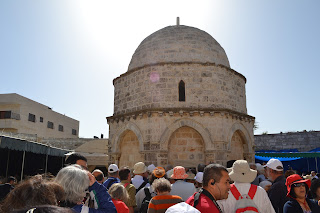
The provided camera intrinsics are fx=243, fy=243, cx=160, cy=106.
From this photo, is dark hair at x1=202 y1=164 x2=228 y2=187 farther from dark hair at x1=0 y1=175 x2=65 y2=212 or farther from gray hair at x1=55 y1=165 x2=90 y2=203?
dark hair at x1=0 y1=175 x2=65 y2=212

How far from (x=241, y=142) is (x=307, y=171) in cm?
664

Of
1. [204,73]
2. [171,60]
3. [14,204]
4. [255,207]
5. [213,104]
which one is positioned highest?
[171,60]

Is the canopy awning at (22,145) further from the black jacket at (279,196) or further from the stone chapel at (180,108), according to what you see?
the black jacket at (279,196)

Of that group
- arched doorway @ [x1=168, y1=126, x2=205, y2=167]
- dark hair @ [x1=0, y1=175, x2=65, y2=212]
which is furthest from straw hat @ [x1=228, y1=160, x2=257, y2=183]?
arched doorway @ [x1=168, y1=126, x2=205, y2=167]

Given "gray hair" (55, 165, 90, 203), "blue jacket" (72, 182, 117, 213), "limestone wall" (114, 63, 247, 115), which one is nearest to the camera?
"gray hair" (55, 165, 90, 203)

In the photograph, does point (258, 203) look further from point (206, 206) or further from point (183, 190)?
point (183, 190)

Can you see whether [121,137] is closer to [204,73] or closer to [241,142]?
[204,73]

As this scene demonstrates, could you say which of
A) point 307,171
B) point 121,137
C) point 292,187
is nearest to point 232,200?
point 292,187

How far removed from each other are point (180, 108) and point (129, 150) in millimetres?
3179

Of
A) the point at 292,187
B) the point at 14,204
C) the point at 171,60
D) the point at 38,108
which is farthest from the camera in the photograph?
the point at 38,108

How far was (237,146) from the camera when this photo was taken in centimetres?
1122

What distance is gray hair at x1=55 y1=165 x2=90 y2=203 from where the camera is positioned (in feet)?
7.15

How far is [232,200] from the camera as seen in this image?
2.90 m

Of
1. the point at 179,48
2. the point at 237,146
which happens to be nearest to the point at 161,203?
the point at 237,146
